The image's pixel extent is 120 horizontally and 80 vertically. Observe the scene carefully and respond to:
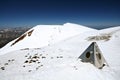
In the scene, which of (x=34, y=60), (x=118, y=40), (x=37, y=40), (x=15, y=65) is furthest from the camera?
(x=37, y=40)

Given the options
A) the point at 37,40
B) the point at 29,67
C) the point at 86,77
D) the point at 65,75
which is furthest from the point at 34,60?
the point at 37,40

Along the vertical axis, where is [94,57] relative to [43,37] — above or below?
below

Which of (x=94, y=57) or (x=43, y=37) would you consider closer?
(x=94, y=57)

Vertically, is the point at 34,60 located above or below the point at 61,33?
below

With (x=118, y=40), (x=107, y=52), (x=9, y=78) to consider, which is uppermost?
(x=118, y=40)

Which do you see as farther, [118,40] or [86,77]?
[118,40]

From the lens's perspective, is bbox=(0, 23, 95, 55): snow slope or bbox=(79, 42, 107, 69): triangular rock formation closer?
bbox=(79, 42, 107, 69): triangular rock formation

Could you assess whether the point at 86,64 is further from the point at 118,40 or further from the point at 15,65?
the point at 118,40

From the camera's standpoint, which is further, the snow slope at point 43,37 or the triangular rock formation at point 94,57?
the snow slope at point 43,37

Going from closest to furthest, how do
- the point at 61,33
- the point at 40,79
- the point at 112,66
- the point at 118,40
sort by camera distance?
the point at 40,79 < the point at 112,66 < the point at 118,40 < the point at 61,33

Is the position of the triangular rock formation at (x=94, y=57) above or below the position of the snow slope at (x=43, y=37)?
below

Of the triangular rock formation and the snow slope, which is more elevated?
the snow slope
